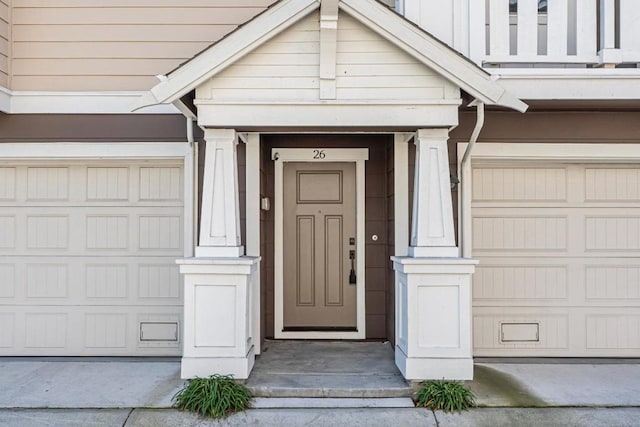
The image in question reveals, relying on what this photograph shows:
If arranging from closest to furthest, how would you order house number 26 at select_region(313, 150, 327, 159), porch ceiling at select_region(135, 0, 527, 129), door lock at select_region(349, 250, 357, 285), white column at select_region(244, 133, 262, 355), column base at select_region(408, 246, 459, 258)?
porch ceiling at select_region(135, 0, 527, 129) < column base at select_region(408, 246, 459, 258) < white column at select_region(244, 133, 262, 355) < house number 26 at select_region(313, 150, 327, 159) < door lock at select_region(349, 250, 357, 285)

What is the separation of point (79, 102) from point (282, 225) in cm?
246

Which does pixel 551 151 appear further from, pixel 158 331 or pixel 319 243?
pixel 158 331

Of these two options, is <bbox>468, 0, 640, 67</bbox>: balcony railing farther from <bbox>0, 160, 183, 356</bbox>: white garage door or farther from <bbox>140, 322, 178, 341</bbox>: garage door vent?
<bbox>140, 322, 178, 341</bbox>: garage door vent

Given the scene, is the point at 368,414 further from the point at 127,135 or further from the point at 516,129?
the point at 127,135

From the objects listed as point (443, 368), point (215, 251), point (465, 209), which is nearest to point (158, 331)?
point (215, 251)

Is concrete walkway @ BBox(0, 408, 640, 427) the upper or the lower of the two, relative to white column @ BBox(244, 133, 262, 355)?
lower

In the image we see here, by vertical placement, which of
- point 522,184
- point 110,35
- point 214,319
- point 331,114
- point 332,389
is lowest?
point 332,389

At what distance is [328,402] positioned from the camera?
4.04 m

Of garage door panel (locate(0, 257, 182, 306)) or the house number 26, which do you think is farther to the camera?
the house number 26

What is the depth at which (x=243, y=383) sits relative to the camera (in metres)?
4.16

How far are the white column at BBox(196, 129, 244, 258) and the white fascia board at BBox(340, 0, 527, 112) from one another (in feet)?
4.65

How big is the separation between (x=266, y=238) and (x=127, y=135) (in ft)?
5.93

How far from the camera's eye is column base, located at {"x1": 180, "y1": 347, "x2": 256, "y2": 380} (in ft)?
13.5

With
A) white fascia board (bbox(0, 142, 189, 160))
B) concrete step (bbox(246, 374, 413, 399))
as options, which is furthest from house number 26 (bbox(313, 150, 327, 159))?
concrete step (bbox(246, 374, 413, 399))
